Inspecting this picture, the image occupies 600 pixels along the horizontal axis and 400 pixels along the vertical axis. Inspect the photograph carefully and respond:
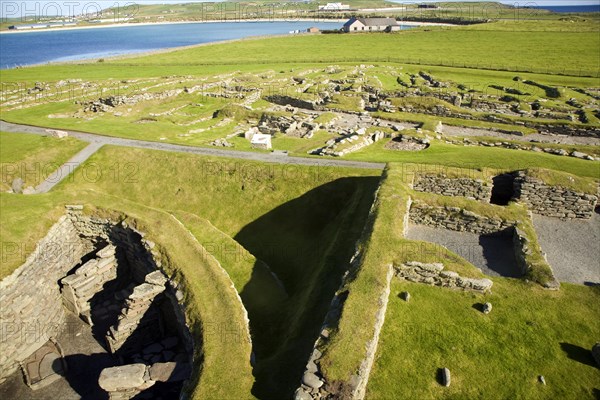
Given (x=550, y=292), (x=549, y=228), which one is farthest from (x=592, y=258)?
(x=550, y=292)

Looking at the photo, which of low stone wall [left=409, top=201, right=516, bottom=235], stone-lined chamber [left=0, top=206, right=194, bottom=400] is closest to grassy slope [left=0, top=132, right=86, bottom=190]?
stone-lined chamber [left=0, top=206, right=194, bottom=400]

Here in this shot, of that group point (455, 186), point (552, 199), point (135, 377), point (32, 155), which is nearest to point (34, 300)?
point (135, 377)

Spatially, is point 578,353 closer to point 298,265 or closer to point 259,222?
point 298,265

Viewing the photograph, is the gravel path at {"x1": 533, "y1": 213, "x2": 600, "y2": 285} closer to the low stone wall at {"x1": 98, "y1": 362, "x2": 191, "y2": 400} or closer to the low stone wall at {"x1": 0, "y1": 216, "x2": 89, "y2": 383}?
the low stone wall at {"x1": 98, "y1": 362, "x2": 191, "y2": 400}

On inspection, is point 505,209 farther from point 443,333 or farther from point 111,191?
point 111,191

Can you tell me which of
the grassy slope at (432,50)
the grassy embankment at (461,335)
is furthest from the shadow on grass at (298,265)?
the grassy slope at (432,50)
